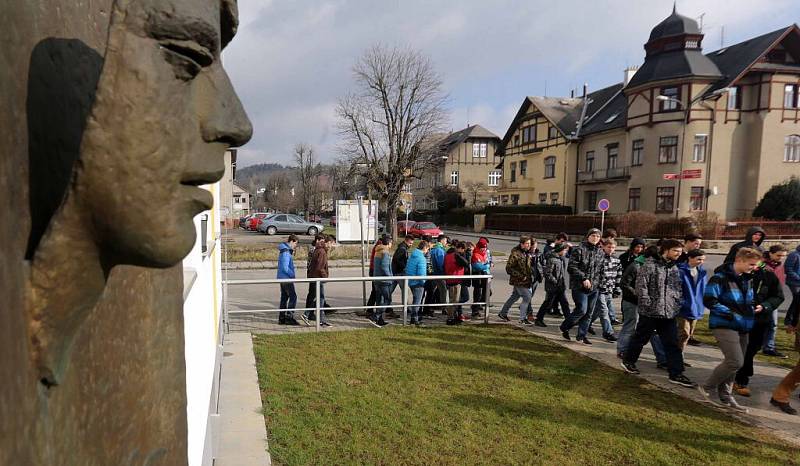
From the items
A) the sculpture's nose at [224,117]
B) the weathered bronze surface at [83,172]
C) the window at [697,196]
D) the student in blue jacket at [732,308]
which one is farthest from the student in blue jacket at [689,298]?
the window at [697,196]

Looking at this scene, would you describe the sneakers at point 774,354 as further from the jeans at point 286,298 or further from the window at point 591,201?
the window at point 591,201

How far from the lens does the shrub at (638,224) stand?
94.2ft

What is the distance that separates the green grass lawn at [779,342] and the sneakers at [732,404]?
2.24 metres

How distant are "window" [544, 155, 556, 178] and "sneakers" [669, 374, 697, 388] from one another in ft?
135

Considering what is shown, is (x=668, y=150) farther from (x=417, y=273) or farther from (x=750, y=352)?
(x=750, y=352)

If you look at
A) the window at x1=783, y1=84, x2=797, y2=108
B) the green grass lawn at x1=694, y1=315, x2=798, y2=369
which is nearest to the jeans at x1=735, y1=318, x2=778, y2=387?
the green grass lawn at x1=694, y1=315, x2=798, y2=369

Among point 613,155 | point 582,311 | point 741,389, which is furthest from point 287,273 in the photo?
point 613,155

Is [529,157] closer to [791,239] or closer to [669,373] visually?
[791,239]

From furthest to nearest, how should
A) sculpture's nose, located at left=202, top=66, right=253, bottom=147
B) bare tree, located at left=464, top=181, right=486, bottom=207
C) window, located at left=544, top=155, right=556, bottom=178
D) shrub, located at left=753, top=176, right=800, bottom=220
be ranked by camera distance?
bare tree, located at left=464, top=181, right=486, bottom=207
window, located at left=544, top=155, right=556, bottom=178
shrub, located at left=753, top=176, right=800, bottom=220
sculpture's nose, located at left=202, top=66, right=253, bottom=147

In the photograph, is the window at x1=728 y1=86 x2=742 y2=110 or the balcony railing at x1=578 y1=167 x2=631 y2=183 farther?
the balcony railing at x1=578 y1=167 x2=631 y2=183

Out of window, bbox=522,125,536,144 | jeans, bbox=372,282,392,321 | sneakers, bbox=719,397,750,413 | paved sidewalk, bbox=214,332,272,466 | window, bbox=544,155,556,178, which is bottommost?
sneakers, bbox=719,397,750,413

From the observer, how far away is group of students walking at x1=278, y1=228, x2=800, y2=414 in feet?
17.6

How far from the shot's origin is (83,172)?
0.60 m

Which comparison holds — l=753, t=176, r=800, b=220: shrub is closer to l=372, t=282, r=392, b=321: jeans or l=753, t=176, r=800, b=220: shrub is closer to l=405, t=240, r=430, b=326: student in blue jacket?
l=405, t=240, r=430, b=326: student in blue jacket
